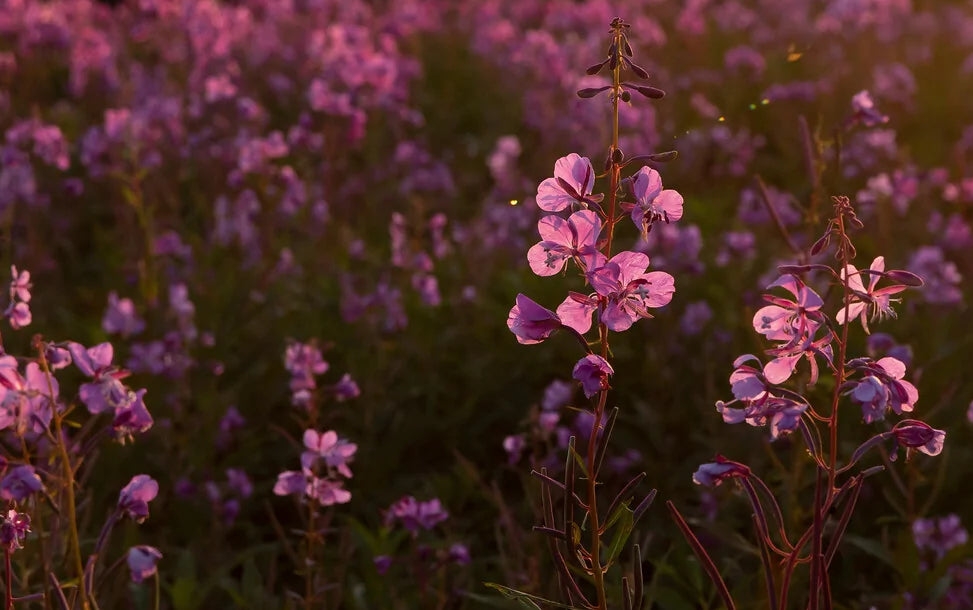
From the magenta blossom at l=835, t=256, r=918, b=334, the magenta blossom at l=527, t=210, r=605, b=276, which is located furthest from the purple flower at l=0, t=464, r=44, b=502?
the magenta blossom at l=835, t=256, r=918, b=334

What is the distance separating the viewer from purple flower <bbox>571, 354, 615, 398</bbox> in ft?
5.37

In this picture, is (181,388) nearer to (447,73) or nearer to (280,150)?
(280,150)

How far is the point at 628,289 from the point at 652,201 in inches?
5.7

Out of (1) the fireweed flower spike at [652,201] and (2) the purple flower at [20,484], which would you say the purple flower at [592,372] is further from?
(2) the purple flower at [20,484]

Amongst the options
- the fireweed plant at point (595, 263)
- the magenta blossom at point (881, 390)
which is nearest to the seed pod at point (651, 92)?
the fireweed plant at point (595, 263)

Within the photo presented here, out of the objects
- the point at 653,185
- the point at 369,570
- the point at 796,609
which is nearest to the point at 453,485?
the point at 369,570

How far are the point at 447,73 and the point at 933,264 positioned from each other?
5.97 m

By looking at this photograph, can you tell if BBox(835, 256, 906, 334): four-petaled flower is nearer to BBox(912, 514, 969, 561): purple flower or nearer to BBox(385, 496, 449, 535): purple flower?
BBox(385, 496, 449, 535): purple flower

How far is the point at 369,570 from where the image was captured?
327cm

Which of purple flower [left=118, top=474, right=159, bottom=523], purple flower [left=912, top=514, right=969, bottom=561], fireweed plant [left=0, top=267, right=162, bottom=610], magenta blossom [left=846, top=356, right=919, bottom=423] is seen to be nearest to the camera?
magenta blossom [left=846, top=356, right=919, bottom=423]

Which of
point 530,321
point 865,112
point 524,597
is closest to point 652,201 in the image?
point 530,321

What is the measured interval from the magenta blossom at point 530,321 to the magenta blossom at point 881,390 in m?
0.47

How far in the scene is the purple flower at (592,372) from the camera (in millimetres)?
1637

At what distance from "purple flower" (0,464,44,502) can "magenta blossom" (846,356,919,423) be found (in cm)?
133
